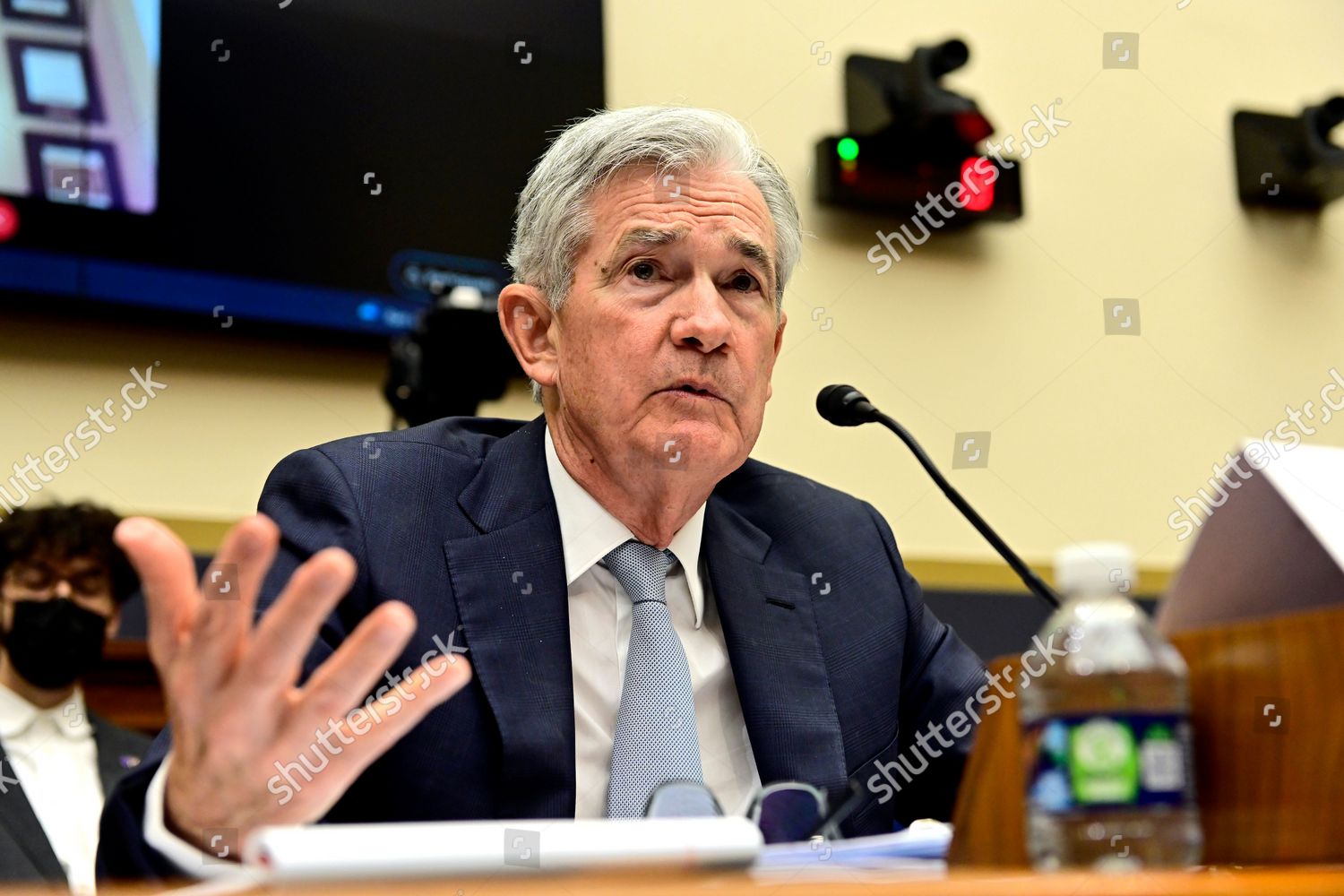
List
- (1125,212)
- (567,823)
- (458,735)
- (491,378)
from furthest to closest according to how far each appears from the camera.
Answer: (1125,212)
(491,378)
(458,735)
(567,823)

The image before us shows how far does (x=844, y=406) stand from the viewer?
149 cm

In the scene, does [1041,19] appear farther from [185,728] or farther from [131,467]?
[185,728]

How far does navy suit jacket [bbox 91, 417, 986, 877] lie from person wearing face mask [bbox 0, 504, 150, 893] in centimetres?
113

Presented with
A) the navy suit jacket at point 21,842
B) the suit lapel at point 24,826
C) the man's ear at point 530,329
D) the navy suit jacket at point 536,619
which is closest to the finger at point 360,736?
the navy suit jacket at point 536,619

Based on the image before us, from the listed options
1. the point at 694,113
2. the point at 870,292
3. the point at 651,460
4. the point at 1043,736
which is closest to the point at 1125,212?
the point at 870,292

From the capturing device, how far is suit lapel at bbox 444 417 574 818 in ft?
4.20

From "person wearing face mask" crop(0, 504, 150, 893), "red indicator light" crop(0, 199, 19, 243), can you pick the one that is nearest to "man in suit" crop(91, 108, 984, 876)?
"red indicator light" crop(0, 199, 19, 243)

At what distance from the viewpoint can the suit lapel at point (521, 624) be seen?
128cm

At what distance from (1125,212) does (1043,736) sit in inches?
109

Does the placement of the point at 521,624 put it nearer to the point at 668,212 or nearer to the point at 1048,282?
the point at 668,212

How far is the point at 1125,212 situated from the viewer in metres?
3.32

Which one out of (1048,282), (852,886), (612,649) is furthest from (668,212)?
(1048,282)

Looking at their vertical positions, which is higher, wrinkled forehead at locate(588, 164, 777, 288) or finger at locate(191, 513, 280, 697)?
wrinkled forehead at locate(588, 164, 777, 288)

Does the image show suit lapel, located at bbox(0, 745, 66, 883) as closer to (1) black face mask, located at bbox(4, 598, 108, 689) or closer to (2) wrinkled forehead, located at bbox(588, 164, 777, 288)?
(1) black face mask, located at bbox(4, 598, 108, 689)
